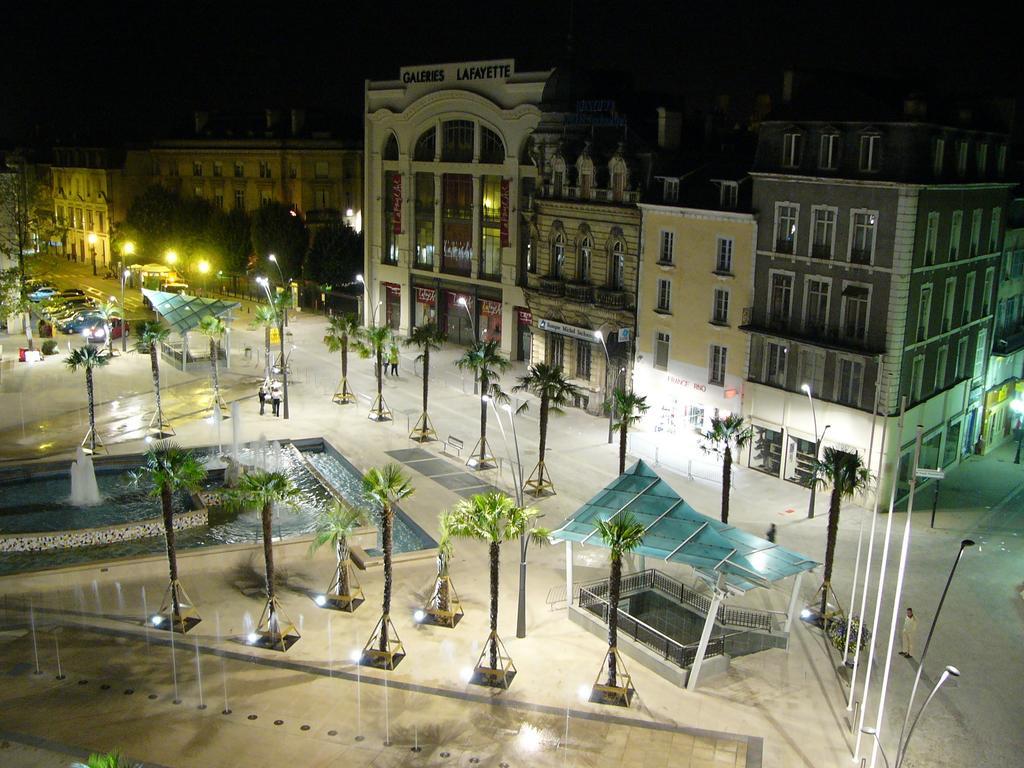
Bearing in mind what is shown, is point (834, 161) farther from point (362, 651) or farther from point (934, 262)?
point (362, 651)

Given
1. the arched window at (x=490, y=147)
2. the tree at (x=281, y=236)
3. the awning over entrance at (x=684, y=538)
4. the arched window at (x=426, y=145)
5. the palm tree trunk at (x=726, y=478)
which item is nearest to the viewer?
the awning over entrance at (x=684, y=538)

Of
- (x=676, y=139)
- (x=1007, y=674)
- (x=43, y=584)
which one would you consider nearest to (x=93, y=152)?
(x=676, y=139)

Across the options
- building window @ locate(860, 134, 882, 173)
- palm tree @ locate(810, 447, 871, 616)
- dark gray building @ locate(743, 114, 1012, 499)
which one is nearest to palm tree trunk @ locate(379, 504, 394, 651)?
palm tree @ locate(810, 447, 871, 616)

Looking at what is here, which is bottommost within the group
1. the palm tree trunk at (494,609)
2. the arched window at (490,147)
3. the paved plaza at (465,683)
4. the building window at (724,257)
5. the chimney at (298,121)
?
the paved plaza at (465,683)

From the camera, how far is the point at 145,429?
52.0 metres

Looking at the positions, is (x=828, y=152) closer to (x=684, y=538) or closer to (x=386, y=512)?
(x=684, y=538)

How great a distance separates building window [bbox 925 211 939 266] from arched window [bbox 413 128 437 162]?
4333 cm

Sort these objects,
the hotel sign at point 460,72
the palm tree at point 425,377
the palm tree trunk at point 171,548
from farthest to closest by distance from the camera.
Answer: the hotel sign at point 460,72 → the palm tree at point 425,377 → the palm tree trunk at point 171,548

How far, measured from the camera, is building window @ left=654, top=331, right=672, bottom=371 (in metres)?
53.4

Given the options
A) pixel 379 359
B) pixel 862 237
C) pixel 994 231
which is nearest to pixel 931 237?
pixel 862 237

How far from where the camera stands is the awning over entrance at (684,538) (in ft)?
94.4

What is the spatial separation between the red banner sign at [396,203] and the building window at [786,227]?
134ft

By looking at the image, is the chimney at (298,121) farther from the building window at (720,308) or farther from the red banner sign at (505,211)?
the building window at (720,308)

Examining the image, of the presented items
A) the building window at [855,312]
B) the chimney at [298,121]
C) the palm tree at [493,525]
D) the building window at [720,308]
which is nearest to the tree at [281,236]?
the chimney at [298,121]
